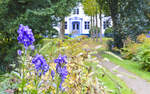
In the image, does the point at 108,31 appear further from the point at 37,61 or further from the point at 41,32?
the point at 37,61

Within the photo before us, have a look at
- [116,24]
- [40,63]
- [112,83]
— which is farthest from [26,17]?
[116,24]

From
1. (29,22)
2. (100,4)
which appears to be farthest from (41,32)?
(100,4)

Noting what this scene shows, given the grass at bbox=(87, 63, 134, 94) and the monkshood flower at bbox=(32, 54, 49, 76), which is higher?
the monkshood flower at bbox=(32, 54, 49, 76)

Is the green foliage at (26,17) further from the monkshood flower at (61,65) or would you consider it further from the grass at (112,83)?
the monkshood flower at (61,65)

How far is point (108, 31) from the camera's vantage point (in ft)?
46.2

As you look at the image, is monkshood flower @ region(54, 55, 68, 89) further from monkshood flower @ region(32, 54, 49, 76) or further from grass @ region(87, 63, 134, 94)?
grass @ region(87, 63, 134, 94)

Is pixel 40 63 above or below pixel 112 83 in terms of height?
above

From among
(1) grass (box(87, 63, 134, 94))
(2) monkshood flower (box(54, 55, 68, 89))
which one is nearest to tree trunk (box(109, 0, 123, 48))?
(1) grass (box(87, 63, 134, 94))

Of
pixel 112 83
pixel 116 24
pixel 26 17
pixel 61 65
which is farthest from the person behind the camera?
pixel 116 24

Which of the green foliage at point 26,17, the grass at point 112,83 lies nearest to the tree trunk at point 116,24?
the green foliage at point 26,17

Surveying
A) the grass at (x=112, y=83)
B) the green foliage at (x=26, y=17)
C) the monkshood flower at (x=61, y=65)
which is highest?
the green foliage at (x=26, y=17)

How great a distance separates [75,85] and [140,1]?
12.0 meters

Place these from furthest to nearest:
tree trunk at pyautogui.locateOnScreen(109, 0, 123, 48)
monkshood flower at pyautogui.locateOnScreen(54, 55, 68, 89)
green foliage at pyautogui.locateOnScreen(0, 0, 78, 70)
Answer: tree trunk at pyautogui.locateOnScreen(109, 0, 123, 48) < green foliage at pyautogui.locateOnScreen(0, 0, 78, 70) < monkshood flower at pyautogui.locateOnScreen(54, 55, 68, 89)

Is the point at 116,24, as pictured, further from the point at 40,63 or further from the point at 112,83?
the point at 40,63
